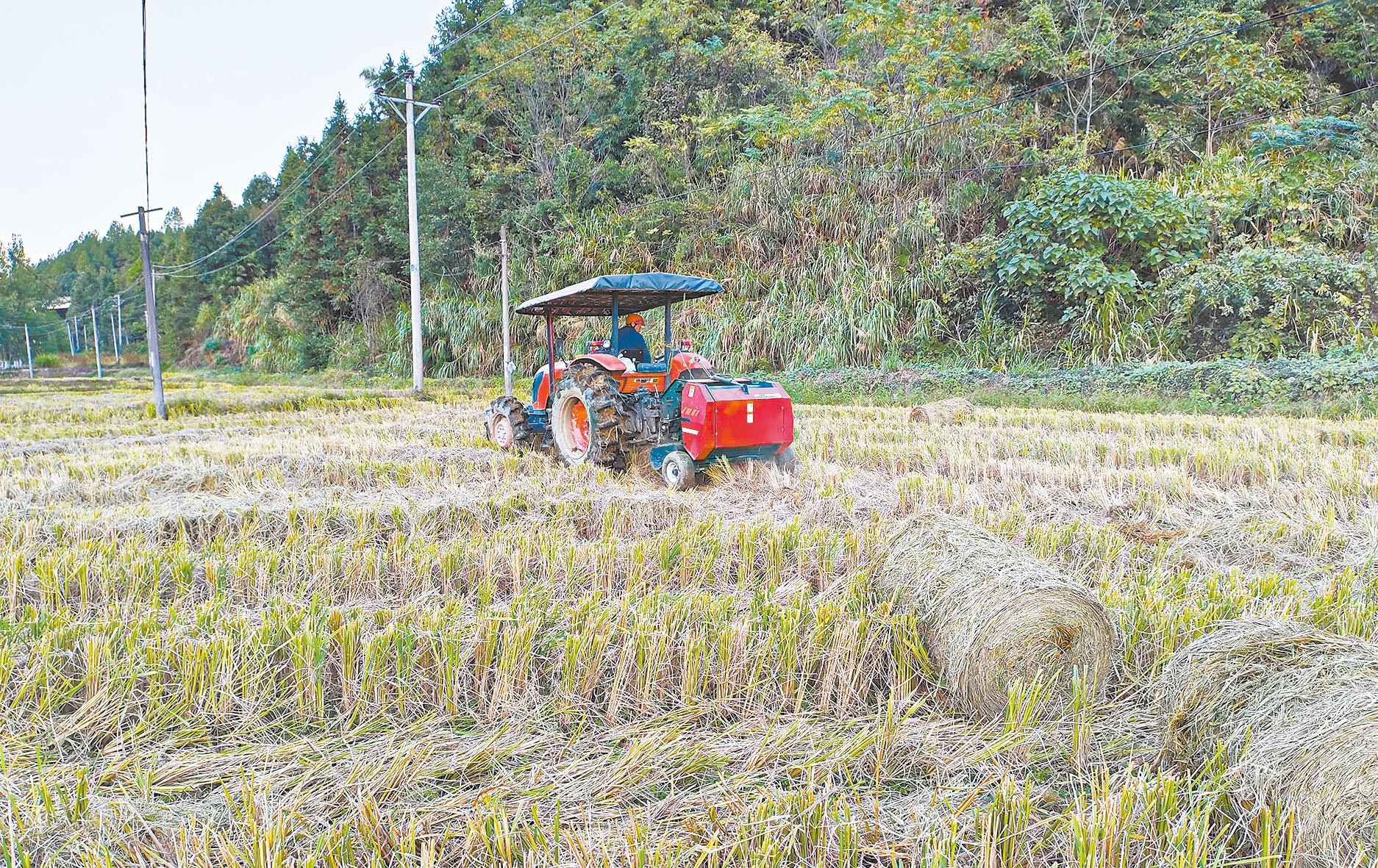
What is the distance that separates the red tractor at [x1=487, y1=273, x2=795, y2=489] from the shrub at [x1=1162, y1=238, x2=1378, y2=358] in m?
8.90

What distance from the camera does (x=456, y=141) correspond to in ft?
79.4

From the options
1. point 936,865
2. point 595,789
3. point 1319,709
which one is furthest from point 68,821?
point 1319,709

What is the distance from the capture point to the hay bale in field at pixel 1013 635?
237 cm

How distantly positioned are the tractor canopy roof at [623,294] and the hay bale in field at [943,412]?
3.94 metres

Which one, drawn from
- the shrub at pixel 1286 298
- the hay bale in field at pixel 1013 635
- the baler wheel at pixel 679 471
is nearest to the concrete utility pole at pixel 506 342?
the baler wheel at pixel 679 471

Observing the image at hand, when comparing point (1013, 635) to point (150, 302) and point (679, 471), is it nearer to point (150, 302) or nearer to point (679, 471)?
point (679, 471)

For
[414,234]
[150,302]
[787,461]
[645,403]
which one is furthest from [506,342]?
[787,461]

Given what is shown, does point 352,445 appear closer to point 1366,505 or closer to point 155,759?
point 155,759

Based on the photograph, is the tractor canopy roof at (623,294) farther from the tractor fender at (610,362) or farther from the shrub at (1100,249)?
the shrub at (1100,249)

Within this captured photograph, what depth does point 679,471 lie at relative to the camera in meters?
5.77

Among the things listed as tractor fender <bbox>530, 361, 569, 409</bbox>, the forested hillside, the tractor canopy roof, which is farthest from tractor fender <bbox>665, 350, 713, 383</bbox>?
the forested hillside

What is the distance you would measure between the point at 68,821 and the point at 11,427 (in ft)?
40.9

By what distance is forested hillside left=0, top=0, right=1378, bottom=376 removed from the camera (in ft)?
40.0

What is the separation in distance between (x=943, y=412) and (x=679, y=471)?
198 inches
